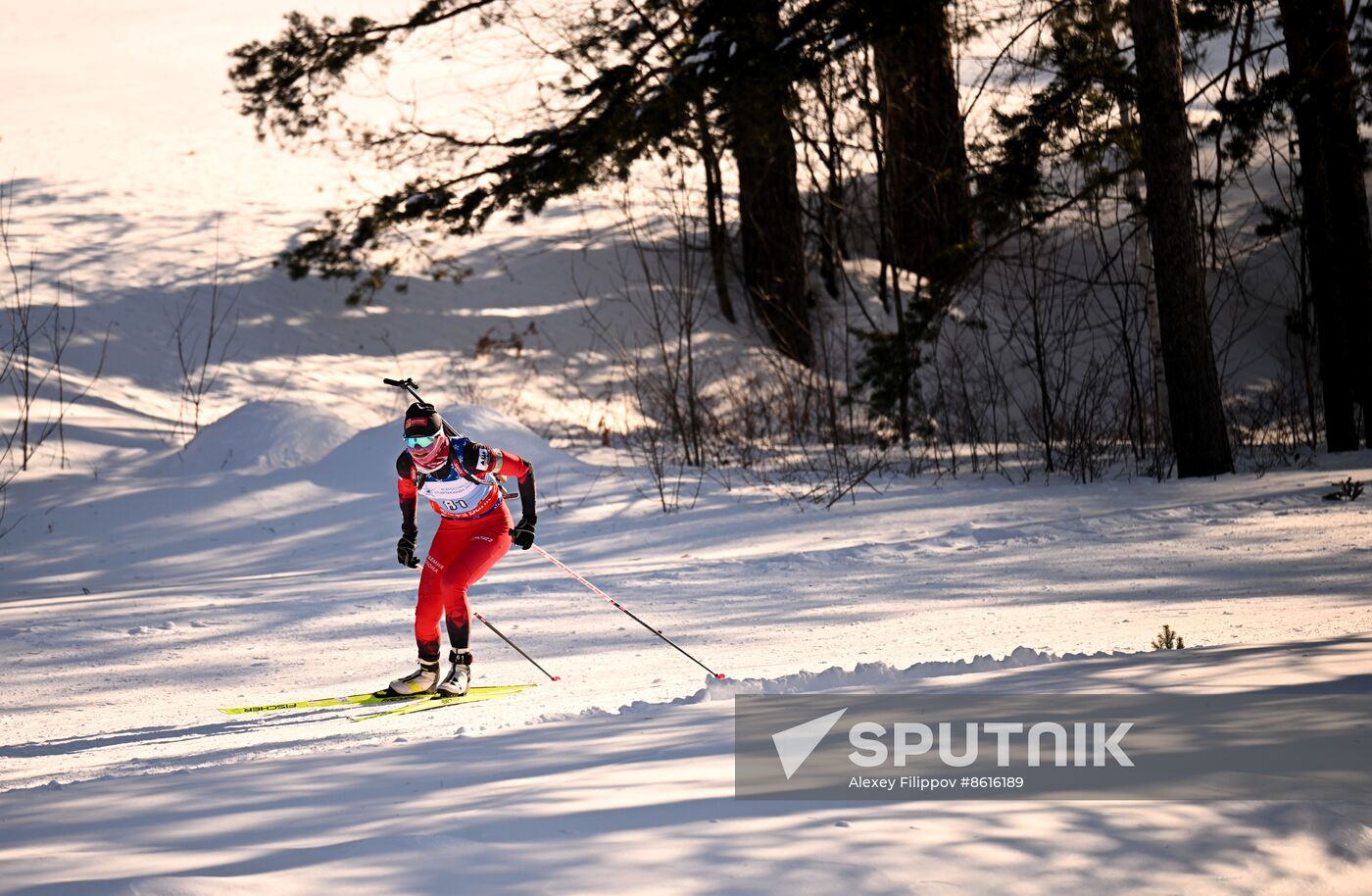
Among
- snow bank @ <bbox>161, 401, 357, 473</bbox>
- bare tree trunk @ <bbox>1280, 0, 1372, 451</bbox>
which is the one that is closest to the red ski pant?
snow bank @ <bbox>161, 401, 357, 473</bbox>

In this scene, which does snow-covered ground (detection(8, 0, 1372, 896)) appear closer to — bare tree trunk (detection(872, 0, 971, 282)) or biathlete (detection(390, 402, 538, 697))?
biathlete (detection(390, 402, 538, 697))

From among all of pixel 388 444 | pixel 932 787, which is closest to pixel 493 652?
pixel 932 787

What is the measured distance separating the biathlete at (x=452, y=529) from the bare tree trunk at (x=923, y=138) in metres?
8.13

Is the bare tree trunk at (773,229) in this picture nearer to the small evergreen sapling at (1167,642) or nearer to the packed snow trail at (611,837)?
the small evergreen sapling at (1167,642)

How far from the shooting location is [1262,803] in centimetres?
371

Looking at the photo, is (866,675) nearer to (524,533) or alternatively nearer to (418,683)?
(524,533)

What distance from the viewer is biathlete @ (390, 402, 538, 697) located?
267 inches

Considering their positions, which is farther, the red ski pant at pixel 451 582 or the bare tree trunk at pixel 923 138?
the bare tree trunk at pixel 923 138

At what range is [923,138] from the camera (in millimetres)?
23734

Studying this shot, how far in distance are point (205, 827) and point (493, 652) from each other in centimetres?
411

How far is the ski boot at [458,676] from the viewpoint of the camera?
6.66 m

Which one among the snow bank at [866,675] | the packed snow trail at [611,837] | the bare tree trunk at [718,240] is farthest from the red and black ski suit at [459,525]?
the bare tree trunk at [718,240]

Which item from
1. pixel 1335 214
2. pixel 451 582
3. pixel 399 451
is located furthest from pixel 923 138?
pixel 451 582

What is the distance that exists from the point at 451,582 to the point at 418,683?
0.56 metres
